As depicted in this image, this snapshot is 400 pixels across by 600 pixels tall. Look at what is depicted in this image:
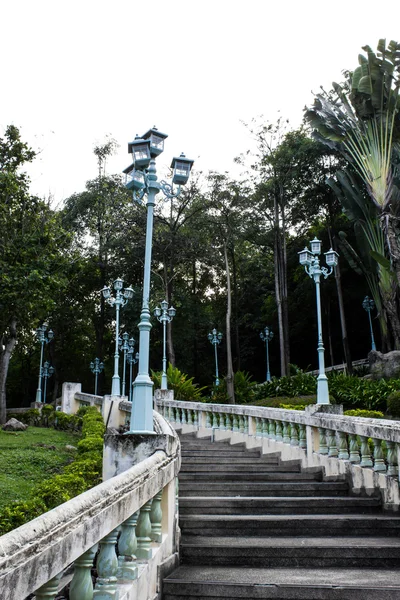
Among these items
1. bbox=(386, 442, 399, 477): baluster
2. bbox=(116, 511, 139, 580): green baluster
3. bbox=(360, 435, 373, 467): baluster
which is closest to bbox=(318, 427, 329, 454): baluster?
bbox=(360, 435, 373, 467): baluster

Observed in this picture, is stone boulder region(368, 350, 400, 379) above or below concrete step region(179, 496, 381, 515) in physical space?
above

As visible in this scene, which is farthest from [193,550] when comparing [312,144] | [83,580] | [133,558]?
[312,144]

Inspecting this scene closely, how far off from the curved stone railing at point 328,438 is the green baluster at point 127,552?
12.9 feet

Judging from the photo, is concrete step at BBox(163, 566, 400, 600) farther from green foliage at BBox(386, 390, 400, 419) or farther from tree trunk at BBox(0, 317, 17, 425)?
Result: tree trunk at BBox(0, 317, 17, 425)

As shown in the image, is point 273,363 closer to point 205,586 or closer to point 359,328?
point 359,328

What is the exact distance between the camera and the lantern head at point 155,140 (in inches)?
343

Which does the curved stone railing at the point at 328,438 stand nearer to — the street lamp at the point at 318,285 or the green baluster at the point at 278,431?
the green baluster at the point at 278,431

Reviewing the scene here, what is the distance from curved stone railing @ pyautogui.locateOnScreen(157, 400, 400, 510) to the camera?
23.1 feet

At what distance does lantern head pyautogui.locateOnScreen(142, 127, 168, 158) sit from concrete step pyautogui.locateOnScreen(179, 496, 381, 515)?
513cm

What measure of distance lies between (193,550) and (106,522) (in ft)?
9.53

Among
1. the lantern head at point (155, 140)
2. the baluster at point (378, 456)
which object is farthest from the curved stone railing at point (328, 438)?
the lantern head at point (155, 140)

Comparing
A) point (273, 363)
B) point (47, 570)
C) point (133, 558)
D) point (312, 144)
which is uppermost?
point (312, 144)

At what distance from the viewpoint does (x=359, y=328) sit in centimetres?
4038

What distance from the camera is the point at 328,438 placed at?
924cm
